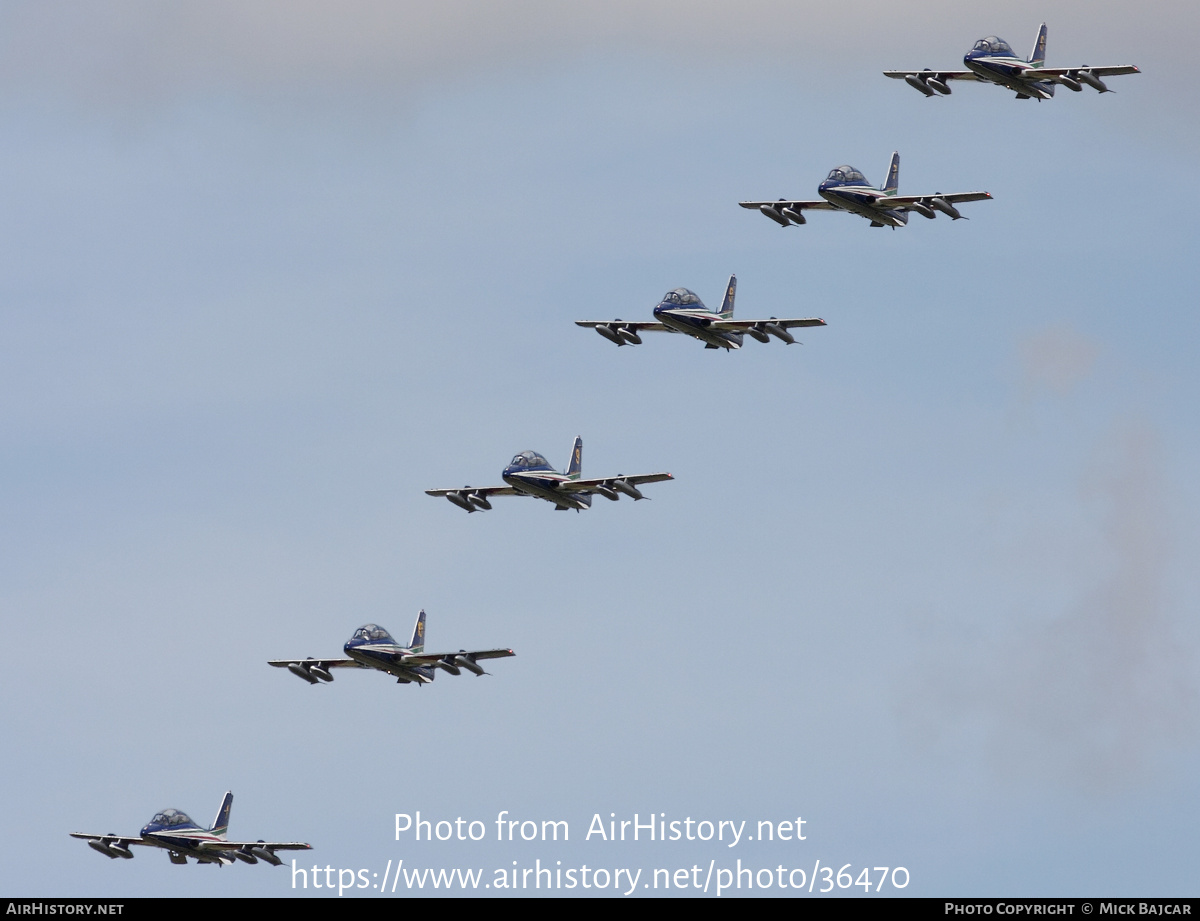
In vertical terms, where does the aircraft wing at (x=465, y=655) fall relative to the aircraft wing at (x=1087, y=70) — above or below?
below

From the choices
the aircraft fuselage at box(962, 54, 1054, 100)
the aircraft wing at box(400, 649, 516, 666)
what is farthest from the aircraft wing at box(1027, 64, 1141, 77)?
the aircraft wing at box(400, 649, 516, 666)

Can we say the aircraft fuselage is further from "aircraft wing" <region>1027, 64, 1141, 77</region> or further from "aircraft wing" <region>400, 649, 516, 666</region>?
"aircraft wing" <region>400, 649, 516, 666</region>

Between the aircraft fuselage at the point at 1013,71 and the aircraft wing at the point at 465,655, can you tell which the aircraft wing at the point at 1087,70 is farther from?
the aircraft wing at the point at 465,655

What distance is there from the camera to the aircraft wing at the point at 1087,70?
190625mm

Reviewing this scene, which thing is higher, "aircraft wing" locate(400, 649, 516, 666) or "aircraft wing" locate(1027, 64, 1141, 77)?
"aircraft wing" locate(1027, 64, 1141, 77)

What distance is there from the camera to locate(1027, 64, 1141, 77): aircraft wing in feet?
625

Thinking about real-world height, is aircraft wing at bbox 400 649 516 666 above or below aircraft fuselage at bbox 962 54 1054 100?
below

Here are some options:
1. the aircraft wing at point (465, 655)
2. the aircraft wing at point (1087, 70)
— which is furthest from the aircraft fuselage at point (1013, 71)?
the aircraft wing at point (465, 655)

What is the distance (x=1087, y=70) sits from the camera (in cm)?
19450

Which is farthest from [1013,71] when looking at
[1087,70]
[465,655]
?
[465,655]
